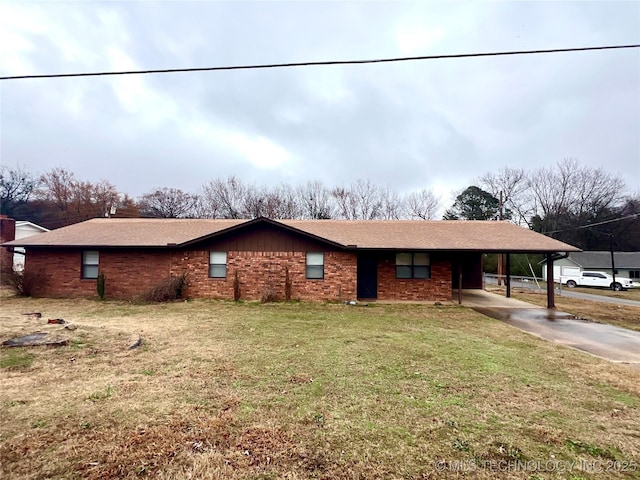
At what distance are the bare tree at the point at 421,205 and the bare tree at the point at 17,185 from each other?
45.3 m

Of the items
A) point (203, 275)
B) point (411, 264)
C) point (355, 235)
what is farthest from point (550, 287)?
point (203, 275)

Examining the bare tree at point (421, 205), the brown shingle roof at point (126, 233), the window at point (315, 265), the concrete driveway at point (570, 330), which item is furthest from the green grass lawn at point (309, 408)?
the bare tree at point (421, 205)

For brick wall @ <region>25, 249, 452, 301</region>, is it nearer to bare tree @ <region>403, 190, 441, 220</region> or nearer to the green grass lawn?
the green grass lawn

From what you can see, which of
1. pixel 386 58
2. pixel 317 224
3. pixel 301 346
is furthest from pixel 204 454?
pixel 317 224

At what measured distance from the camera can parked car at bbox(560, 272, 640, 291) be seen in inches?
1158

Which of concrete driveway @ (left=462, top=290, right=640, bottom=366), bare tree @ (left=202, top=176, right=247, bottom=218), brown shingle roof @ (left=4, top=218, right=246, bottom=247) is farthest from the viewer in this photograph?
bare tree @ (left=202, top=176, right=247, bottom=218)

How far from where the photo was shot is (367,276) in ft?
50.1

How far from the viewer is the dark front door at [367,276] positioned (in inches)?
596

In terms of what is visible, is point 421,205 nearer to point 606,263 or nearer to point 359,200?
point 359,200

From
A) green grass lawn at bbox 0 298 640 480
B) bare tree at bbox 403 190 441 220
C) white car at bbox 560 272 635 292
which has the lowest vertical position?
white car at bbox 560 272 635 292

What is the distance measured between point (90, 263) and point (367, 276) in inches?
504

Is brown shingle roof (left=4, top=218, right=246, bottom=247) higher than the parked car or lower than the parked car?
higher

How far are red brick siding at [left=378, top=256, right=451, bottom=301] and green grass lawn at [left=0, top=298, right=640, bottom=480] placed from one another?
7.01m

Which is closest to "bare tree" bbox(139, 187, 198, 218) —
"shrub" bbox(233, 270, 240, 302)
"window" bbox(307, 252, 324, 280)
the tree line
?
the tree line
